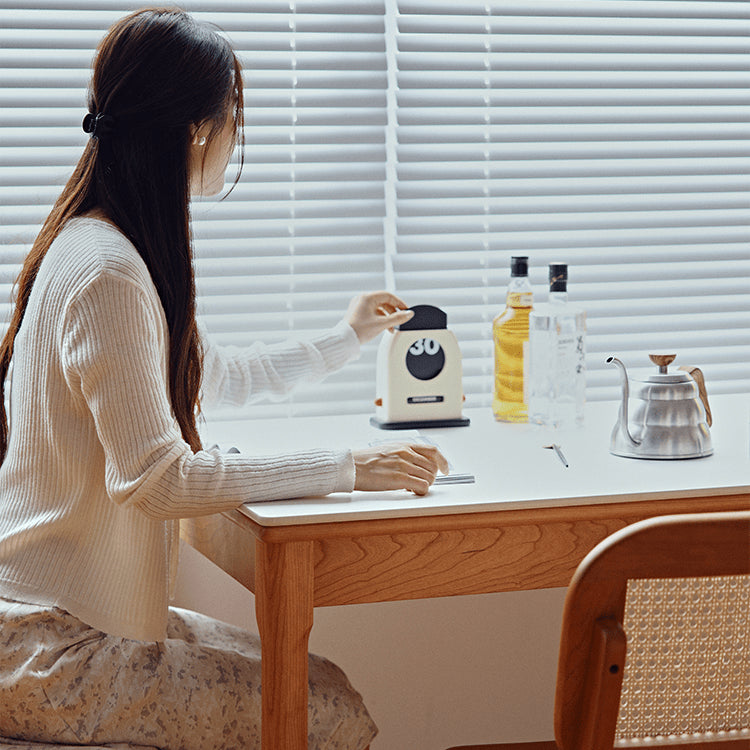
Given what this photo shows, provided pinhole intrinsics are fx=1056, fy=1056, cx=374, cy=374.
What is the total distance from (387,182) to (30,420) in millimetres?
945

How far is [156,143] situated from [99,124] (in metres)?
0.07

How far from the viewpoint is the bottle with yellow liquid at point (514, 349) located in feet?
6.05

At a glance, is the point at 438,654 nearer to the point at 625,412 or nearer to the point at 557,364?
the point at 557,364

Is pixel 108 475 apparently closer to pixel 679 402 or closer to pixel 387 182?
pixel 679 402

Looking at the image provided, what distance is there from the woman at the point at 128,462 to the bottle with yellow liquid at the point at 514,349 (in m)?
0.50

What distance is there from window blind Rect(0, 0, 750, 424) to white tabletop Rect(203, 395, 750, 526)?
0.86 feet

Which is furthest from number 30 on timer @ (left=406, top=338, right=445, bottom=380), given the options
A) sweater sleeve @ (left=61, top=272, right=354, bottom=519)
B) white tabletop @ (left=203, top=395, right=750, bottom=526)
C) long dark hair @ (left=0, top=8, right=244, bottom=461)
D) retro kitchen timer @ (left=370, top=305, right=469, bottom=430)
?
sweater sleeve @ (left=61, top=272, right=354, bottom=519)

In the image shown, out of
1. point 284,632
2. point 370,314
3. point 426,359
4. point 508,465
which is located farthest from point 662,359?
point 284,632

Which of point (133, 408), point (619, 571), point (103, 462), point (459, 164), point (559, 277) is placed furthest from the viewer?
point (459, 164)

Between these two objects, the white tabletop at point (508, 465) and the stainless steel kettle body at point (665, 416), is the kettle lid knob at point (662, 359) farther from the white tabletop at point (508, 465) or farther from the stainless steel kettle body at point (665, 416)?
the white tabletop at point (508, 465)

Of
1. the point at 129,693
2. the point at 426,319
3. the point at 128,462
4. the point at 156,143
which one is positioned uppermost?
the point at 156,143

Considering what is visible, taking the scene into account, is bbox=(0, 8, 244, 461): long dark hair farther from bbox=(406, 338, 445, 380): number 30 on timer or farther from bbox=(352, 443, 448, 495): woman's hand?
bbox=(406, 338, 445, 380): number 30 on timer

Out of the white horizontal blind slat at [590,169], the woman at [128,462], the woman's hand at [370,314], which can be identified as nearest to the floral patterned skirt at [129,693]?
the woman at [128,462]

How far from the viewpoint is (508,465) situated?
1506mm
